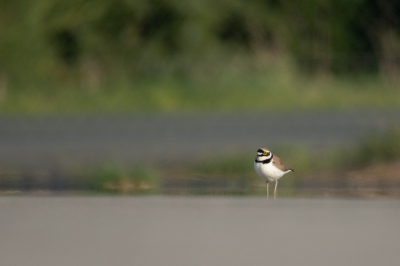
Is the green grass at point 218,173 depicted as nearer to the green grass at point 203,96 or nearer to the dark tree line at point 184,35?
the green grass at point 203,96

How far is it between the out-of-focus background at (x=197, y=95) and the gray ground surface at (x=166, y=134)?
4cm

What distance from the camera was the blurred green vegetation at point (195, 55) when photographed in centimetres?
1905

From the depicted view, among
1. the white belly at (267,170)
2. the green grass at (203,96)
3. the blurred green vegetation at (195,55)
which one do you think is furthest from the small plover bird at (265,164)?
the blurred green vegetation at (195,55)

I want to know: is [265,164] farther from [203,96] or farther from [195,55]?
[195,55]

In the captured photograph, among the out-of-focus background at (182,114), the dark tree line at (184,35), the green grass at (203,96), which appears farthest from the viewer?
the dark tree line at (184,35)

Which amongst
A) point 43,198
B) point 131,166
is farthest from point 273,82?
point 43,198

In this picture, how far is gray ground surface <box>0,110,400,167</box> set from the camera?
11.7 meters

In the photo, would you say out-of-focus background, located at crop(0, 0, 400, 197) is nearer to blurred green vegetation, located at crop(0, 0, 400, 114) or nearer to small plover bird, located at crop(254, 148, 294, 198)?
blurred green vegetation, located at crop(0, 0, 400, 114)

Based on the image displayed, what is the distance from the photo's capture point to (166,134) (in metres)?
14.1

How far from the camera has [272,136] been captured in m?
13.4

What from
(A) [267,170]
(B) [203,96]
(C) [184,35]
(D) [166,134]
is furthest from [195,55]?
(A) [267,170]

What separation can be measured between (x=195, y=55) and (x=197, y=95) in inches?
131

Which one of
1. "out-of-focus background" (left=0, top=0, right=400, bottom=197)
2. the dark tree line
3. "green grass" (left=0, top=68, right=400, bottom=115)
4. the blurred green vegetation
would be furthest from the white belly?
the dark tree line

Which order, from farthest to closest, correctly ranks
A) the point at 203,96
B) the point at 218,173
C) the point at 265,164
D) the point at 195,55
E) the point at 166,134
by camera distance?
the point at 195,55, the point at 203,96, the point at 166,134, the point at 218,173, the point at 265,164
